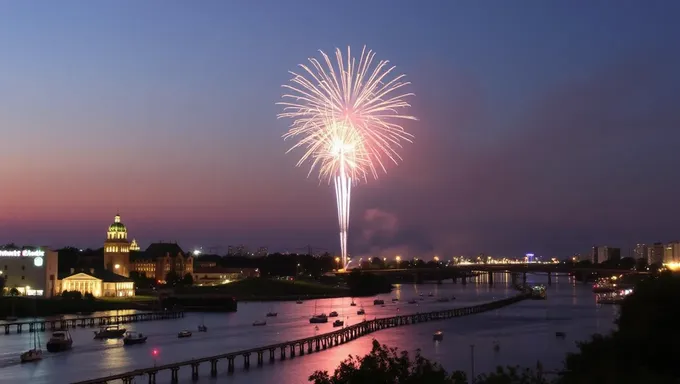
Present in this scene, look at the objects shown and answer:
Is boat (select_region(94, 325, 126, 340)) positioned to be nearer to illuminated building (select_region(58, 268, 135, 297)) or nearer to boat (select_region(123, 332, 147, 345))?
boat (select_region(123, 332, 147, 345))

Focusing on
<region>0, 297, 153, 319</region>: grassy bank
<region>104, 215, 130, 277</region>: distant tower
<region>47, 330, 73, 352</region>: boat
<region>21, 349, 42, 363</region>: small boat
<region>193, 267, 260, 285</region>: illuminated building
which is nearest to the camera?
<region>21, 349, 42, 363</region>: small boat

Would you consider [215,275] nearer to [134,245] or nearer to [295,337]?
[134,245]

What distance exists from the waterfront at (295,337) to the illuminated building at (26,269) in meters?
12.5

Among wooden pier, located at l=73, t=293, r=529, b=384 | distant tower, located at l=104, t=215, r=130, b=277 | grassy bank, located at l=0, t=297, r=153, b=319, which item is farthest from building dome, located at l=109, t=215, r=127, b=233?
wooden pier, located at l=73, t=293, r=529, b=384

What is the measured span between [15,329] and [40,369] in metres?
19.7

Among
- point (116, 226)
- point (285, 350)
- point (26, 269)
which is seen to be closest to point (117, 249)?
point (116, 226)

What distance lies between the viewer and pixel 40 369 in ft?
121

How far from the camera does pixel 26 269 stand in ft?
228

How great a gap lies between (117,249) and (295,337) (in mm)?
46650

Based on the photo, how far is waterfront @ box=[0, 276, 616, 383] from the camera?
36.8 meters

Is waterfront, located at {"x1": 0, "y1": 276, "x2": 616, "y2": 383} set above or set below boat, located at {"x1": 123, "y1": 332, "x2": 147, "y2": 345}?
below

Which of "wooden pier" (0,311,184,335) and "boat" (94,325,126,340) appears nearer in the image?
"boat" (94,325,126,340)

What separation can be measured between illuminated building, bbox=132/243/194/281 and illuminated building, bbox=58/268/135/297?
24.3m

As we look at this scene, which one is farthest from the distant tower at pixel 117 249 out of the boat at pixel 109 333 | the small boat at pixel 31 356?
the small boat at pixel 31 356
